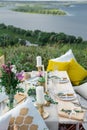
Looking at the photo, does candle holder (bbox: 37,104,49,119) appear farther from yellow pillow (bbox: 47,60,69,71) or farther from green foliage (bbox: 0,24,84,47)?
green foliage (bbox: 0,24,84,47)

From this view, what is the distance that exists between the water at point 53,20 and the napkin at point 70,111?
155 inches

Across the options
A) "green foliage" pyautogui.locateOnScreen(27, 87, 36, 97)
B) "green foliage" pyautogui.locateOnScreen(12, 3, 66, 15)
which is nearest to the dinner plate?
"green foliage" pyautogui.locateOnScreen(27, 87, 36, 97)

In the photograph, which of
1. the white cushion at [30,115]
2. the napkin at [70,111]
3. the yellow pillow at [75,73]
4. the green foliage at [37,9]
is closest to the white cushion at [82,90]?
the yellow pillow at [75,73]

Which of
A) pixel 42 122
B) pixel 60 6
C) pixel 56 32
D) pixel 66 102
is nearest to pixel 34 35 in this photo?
pixel 56 32

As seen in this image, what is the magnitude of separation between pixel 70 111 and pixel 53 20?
463cm

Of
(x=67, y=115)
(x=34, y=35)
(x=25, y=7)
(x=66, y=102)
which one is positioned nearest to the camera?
(x=67, y=115)

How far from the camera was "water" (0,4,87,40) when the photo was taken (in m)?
7.08

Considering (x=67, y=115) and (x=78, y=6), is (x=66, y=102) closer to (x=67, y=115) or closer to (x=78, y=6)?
(x=67, y=115)

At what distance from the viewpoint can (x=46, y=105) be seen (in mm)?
3053

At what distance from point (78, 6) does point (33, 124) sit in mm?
5370

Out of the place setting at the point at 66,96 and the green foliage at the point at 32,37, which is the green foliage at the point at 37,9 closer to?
the green foliage at the point at 32,37

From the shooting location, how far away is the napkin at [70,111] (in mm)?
2895

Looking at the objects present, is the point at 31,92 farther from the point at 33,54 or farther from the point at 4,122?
the point at 33,54

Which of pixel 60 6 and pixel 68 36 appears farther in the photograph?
pixel 60 6
